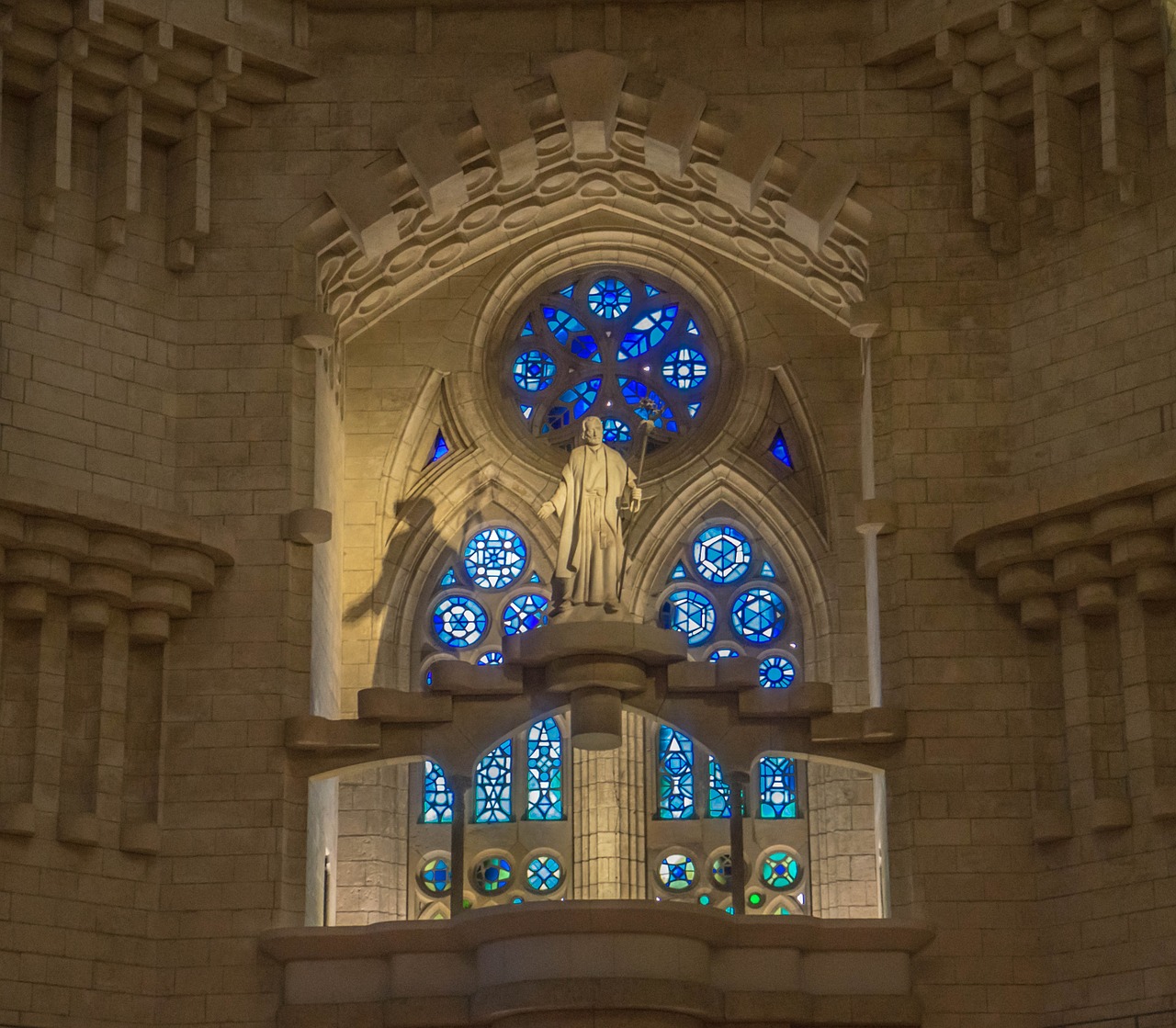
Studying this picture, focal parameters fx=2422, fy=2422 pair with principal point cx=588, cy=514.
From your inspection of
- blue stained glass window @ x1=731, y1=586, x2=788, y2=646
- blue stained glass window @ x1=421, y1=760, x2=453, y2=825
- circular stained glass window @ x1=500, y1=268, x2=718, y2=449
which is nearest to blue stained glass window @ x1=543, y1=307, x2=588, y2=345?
circular stained glass window @ x1=500, y1=268, x2=718, y2=449

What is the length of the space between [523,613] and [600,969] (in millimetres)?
5577

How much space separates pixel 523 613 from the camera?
774 inches

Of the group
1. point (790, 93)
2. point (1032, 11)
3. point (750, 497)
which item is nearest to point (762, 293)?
point (750, 497)

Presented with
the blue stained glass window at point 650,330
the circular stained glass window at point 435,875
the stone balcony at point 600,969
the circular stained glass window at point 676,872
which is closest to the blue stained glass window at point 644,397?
the blue stained glass window at point 650,330

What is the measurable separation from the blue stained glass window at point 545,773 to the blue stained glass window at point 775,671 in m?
1.71

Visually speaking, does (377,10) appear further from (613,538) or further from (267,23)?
(613,538)

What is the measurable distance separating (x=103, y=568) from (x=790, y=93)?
5.77 m

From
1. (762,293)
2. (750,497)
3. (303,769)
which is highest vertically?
(762,293)


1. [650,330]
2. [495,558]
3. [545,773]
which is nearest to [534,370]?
[650,330]

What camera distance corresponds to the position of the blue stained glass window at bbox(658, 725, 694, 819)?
62.4 ft

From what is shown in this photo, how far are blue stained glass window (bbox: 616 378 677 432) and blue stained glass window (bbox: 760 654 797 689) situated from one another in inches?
82.3

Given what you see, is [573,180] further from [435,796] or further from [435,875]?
[435,875]

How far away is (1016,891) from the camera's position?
15164mm

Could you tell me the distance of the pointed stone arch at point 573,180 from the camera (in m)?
→ 16.7
